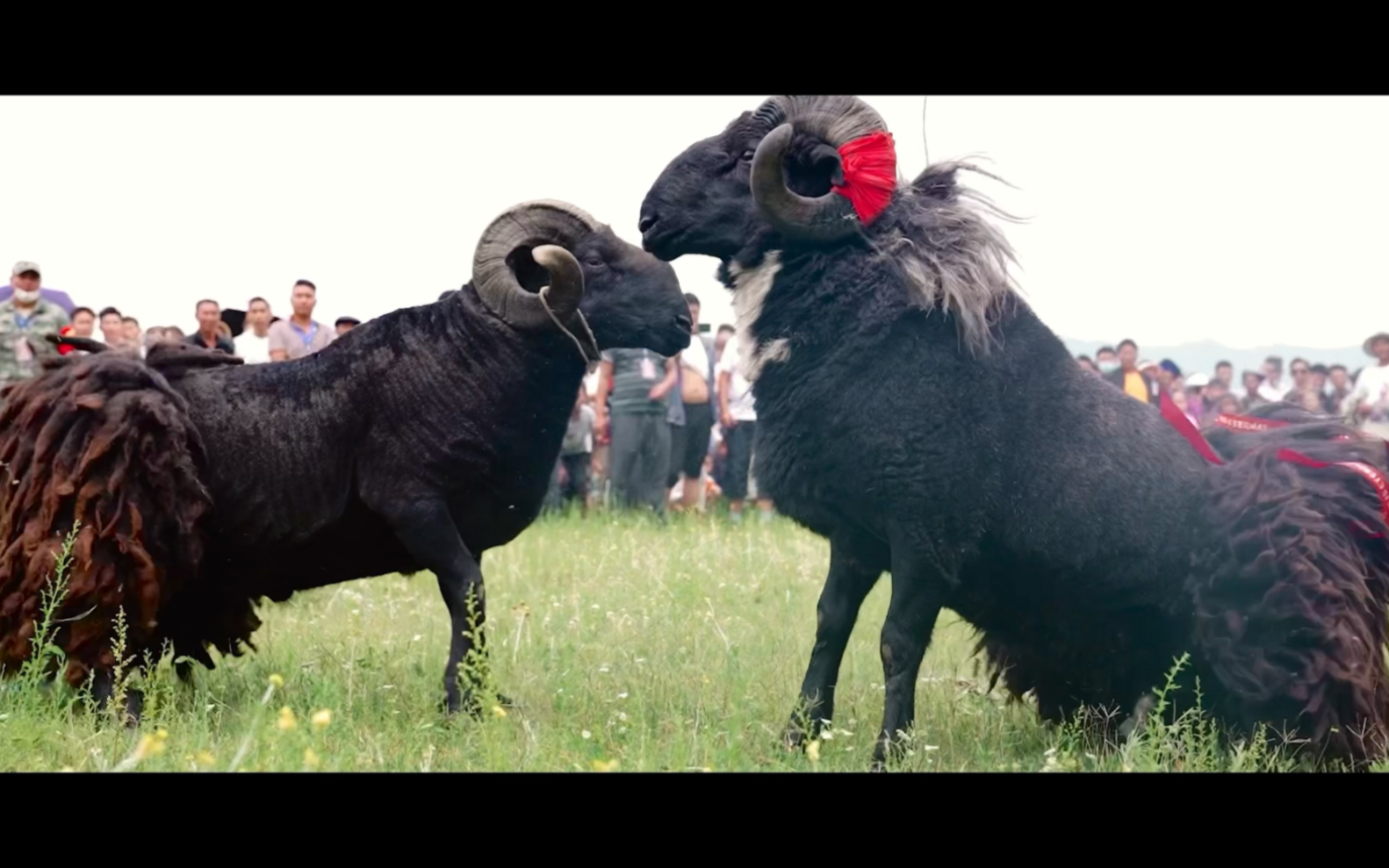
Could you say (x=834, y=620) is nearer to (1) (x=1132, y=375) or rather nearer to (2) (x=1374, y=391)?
(2) (x=1374, y=391)

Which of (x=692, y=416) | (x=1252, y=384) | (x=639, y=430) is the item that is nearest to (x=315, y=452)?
(x=639, y=430)

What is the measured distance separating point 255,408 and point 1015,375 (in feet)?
11.3

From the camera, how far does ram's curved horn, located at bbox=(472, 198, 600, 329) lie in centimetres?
671

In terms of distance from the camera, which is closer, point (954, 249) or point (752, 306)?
point (954, 249)

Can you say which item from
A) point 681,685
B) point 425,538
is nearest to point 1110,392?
point 681,685

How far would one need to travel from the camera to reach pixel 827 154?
6016mm

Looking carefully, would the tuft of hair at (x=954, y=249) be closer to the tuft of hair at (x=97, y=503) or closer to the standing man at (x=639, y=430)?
the tuft of hair at (x=97, y=503)

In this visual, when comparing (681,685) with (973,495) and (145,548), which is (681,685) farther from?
(145,548)

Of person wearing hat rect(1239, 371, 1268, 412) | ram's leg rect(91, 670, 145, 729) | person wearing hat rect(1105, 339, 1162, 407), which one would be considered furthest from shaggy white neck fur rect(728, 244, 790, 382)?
person wearing hat rect(1239, 371, 1268, 412)

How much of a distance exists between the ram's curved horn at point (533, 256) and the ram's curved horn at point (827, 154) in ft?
3.93

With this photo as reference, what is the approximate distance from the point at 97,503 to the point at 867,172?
3569 mm

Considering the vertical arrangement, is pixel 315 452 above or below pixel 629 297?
below

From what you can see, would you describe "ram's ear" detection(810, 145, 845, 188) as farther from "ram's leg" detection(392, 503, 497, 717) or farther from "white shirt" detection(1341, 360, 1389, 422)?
"white shirt" detection(1341, 360, 1389, 422)

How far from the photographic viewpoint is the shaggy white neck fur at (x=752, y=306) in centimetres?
606
